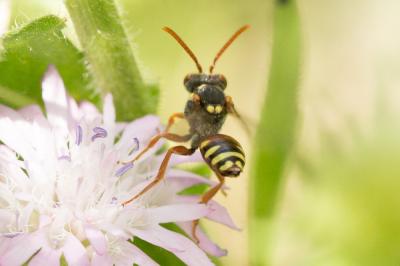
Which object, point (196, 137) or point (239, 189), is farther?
point (239, 189)

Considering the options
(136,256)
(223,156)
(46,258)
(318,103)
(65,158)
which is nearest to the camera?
(46,258)

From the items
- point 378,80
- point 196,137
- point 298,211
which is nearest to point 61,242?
point 196,137

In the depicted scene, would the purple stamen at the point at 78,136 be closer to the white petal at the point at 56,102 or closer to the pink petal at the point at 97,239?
the white petal at the point at 56,102

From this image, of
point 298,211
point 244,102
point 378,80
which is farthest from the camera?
point 244,102

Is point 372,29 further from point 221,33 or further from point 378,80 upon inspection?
point 378,80

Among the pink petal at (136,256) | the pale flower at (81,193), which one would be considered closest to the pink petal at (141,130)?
the pale flower at (81,193)

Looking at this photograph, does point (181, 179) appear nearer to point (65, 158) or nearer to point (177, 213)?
point (177, 213)

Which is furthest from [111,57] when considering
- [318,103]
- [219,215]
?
[318,103]
